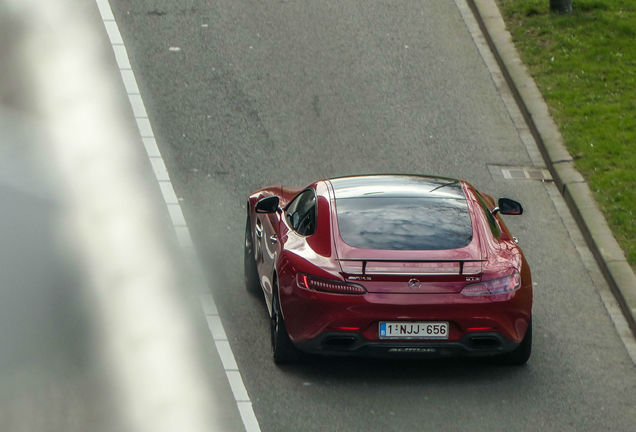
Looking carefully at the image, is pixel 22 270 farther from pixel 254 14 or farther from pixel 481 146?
pixel 254 14

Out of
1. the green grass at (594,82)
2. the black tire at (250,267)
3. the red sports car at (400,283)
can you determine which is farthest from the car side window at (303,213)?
the green grass at (594,82)

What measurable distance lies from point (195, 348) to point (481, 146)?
620cm

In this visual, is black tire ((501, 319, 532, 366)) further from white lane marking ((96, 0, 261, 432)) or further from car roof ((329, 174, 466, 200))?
white lane marking ((96, 0, 261, 432))

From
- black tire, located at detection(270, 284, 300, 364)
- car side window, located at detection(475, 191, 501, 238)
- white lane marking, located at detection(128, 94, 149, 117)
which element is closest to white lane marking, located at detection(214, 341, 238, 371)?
black tire, located at detection(270, 284, 300, 364)

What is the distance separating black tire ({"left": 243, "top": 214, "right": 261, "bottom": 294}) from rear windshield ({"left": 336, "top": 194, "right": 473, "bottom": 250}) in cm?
Answer: 155

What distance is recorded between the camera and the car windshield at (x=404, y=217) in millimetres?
10875

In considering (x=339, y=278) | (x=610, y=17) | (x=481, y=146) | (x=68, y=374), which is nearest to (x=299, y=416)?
(x=339, y=278)

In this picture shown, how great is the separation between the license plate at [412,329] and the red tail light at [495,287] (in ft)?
1.10

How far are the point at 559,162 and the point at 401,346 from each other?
615 cm

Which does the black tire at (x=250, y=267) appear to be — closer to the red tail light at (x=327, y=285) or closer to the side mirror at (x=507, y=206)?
the red tail light at (x=327, y=285)

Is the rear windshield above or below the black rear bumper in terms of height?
above

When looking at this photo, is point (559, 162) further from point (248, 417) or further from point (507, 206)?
point (248, 417)

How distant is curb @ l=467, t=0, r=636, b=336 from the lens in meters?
13.4

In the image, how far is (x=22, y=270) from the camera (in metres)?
12.9
